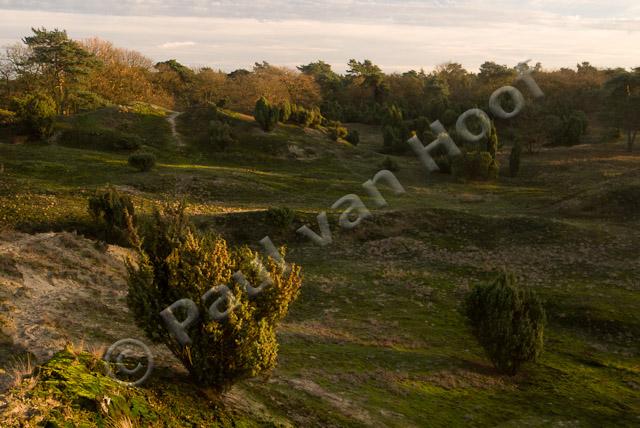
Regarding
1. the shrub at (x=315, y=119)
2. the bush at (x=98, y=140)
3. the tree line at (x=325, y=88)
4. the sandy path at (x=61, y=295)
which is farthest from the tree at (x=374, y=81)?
the sandy path at (x=61, y=295)

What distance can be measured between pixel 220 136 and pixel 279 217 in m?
27.3

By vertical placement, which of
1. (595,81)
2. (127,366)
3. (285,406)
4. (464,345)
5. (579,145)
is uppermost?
(595,81)

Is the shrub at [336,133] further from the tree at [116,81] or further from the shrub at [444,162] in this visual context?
the tree at [116,81]

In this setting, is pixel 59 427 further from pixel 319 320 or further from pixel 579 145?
pixel 579 145

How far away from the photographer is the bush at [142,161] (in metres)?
37.5

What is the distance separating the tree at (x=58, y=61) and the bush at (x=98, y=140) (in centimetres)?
1162

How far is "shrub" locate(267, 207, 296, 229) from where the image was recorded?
2728 cm

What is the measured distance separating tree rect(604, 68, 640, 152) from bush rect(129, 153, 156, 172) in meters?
49.5

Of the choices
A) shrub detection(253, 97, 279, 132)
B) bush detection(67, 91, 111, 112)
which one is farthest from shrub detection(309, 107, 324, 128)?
bush detection(67, 91, 111, 112)

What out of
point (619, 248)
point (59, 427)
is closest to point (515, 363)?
point (59, 427)

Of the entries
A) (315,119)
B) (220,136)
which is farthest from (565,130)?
(220,136)

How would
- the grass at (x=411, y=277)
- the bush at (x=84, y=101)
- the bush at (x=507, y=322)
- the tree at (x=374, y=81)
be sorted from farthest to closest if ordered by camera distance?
the tree at (x=374, y=81) → the bush at (x=84, y=101) → the bush at (x=507, y=322) → the grass at (x=411, y=277)

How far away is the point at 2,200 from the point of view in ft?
81.3

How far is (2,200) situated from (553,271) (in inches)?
1094
